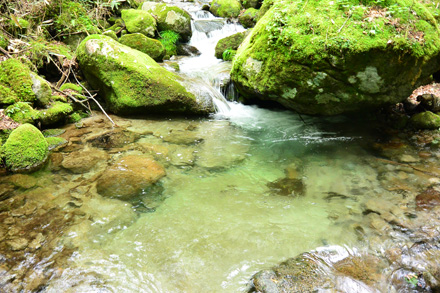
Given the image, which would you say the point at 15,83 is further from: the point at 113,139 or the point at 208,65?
the point at 208,65

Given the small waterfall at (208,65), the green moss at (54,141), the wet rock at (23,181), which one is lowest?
the wet rock at (23,181)

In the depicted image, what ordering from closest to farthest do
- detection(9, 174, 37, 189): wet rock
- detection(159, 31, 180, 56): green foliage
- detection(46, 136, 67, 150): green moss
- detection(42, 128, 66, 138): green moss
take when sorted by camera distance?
detection(9, 174, 37, 189): wet rock
detection(46, 136, 67, 150): green moss
detection(42, 128, 66, 138): green moss
detection(159, 31, 180, 56): green foliage

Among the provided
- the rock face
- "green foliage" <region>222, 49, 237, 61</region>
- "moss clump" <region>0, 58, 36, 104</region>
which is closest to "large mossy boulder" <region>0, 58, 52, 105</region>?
"moss clump" <region>0, 58, 36, 104</region>

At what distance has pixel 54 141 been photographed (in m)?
5.59

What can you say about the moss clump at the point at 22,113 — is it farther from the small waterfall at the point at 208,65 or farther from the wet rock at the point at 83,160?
the small waterfall at the point at 208,65

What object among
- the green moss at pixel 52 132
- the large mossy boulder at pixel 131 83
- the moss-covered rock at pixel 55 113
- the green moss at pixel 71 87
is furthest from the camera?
the green moss at pixel 71 87

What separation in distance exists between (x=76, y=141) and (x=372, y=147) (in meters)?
6.53

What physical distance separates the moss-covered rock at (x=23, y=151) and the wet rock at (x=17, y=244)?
193 centimetres

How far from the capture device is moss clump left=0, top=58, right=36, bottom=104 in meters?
5.77

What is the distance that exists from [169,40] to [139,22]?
1.42 m

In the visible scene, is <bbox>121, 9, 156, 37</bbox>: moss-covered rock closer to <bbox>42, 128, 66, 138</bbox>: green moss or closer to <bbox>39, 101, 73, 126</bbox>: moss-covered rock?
<bbox>39, 101, 73, 126</bbox>: moss-covered rock

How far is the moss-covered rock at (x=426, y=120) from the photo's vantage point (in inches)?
244

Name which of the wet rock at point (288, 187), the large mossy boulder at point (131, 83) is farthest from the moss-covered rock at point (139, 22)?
the wet rock at point (288, 187)

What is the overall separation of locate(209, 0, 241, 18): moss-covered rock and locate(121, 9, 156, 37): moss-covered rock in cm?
499
